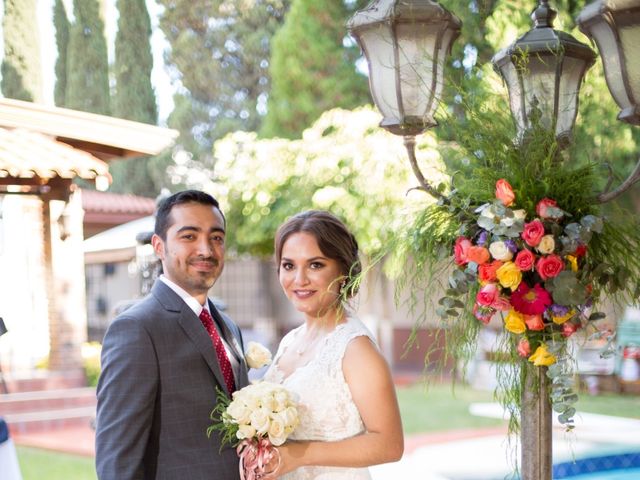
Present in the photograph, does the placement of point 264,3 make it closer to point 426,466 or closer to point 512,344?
point 426,466

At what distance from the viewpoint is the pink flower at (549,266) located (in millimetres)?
1924

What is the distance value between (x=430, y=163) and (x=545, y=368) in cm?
66

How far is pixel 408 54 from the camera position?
8.40ft

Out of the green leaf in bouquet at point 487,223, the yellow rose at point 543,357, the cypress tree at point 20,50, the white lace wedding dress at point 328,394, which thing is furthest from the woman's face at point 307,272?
the cypress tree at point 20,50

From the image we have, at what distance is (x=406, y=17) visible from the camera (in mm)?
2510

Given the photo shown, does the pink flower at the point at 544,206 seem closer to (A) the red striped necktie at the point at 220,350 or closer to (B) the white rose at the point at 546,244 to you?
(B) the white rose at the point at 546,244

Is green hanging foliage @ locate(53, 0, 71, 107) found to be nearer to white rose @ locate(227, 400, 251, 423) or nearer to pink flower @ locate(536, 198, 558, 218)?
white rose @ locate(227, 400, 251, 423)

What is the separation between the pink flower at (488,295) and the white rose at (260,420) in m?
0.59

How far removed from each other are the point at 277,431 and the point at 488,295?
2.02 feet

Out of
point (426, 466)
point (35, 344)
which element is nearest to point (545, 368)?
point (35, 344)

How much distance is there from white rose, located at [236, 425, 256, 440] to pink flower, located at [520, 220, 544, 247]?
0.81 metres

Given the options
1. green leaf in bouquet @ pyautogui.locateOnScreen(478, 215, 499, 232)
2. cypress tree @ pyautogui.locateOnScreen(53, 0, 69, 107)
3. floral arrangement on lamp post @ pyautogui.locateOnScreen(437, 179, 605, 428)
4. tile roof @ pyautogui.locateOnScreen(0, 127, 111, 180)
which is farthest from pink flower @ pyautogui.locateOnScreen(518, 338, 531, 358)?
cypress tree @ pyautogui.locateOnScreen(53, 0, 69, 107)

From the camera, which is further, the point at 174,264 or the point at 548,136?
the point at 174,264

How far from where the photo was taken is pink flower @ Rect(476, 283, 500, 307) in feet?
6.36
